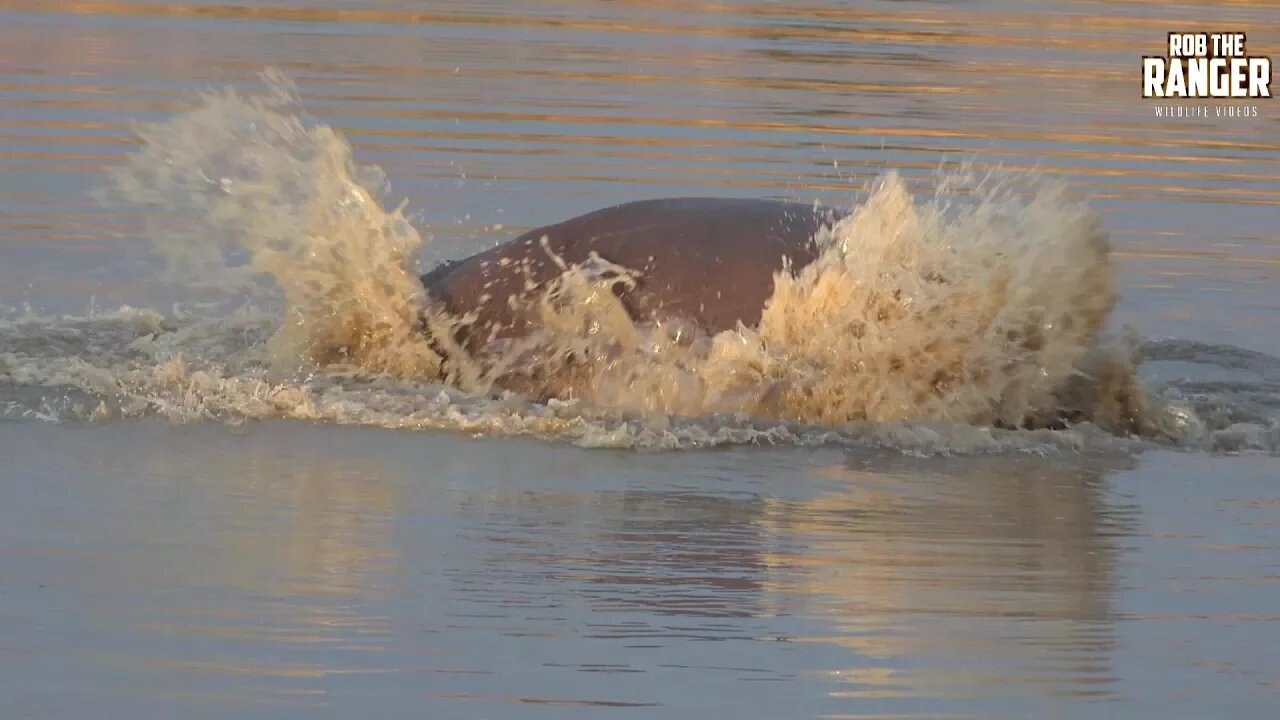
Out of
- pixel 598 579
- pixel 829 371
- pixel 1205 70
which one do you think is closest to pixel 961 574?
pixel 598 579

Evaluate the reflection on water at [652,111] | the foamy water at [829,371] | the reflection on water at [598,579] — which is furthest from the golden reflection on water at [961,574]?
the reflection on water at [652,111]

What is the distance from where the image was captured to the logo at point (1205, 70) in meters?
18.9

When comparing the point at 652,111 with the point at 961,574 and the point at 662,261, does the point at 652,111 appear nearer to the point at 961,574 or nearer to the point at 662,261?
the point at 662,261

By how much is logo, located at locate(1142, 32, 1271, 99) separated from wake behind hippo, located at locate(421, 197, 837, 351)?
1051 cm

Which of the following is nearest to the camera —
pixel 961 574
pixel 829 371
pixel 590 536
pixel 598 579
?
pixel 598 579

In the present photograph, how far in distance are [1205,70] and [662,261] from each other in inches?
488

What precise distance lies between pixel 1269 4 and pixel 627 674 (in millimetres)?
21376

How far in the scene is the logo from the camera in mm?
18922

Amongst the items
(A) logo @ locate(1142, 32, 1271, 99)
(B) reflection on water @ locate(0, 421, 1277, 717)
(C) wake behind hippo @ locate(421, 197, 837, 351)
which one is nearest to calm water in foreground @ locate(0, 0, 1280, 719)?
(B) reflection on water @ locate(0, 421, 1277, 717)

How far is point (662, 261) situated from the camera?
8516mm

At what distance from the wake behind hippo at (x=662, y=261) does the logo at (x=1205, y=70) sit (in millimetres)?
10507

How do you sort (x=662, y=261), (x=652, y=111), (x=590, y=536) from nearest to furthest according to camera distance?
(x=590, y=536), (x=662, y=261), (x=652, y=111)

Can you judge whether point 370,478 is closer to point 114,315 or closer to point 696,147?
point 114,315

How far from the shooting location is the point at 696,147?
1481 centimetres
